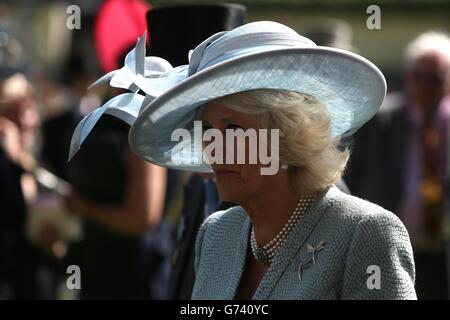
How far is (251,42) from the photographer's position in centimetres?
271

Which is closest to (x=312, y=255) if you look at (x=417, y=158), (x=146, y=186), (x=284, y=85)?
(x=284, y=85)

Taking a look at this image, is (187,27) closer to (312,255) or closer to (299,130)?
(299,130)

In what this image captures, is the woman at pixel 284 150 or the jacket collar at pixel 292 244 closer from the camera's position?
the woman at pixel 284 150

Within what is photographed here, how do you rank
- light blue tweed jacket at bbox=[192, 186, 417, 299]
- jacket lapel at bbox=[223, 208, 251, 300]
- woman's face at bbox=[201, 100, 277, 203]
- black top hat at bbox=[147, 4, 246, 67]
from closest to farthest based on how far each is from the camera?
light blue tweed jacket at bbox=[192, 186, 417, 299], woman's face at bbox=[201, 100, 277, 203], jacket lapel at bbox=[223, 208, 251, 300], black top hat at bbox=[147, 4, 246, 67]

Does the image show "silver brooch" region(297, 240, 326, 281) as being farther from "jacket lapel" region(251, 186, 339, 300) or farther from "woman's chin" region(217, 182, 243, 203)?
"woman's chin" region(217, 182, 243, 203)

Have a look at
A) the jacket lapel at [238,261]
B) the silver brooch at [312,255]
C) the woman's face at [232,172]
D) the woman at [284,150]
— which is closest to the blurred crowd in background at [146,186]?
the jacket lapel at [238,261]

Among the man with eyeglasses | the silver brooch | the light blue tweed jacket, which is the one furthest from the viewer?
the man with eyeglasses

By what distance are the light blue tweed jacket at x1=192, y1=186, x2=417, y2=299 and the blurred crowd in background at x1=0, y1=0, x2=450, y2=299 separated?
3.06 ft

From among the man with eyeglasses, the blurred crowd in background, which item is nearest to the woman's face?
the blurred crowd in background

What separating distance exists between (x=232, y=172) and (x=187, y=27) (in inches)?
53.4

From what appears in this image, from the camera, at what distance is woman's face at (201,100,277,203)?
2785mm

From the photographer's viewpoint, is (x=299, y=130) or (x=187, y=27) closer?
(x=299, y=130)

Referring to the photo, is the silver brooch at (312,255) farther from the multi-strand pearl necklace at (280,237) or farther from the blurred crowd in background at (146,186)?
the blurred crowd in background at (146,186)

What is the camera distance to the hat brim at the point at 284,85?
2584 millimetres
